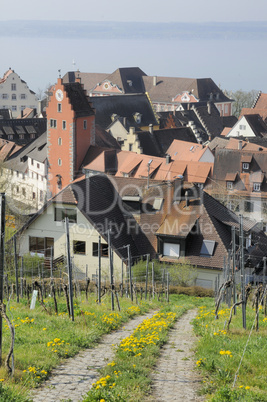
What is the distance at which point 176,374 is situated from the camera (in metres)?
14.5

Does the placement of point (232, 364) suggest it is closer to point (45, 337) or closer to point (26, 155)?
point (45, 337)

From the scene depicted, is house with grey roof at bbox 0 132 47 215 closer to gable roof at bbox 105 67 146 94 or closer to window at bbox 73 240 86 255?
window at bbox 73 240 86 255

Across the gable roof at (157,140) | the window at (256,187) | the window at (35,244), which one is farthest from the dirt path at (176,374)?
the gable roof at (157,140)

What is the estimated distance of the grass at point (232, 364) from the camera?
1241 cm

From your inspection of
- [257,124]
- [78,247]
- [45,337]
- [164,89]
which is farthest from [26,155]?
[164,89]

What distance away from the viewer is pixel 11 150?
3573 inches

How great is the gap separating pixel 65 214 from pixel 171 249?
719 centimetres

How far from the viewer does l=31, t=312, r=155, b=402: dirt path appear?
12.8 meters

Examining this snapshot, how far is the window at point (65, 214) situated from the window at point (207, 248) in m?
8.28

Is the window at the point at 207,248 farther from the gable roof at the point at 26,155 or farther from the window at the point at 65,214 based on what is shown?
the gable roof at the point at 26,155

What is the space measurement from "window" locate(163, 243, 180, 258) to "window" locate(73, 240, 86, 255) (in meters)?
5.27

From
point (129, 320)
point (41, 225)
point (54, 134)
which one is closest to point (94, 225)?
point (41, 225)

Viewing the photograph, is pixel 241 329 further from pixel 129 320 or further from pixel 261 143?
pixel 261 143

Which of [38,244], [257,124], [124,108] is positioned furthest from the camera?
[124,108]
